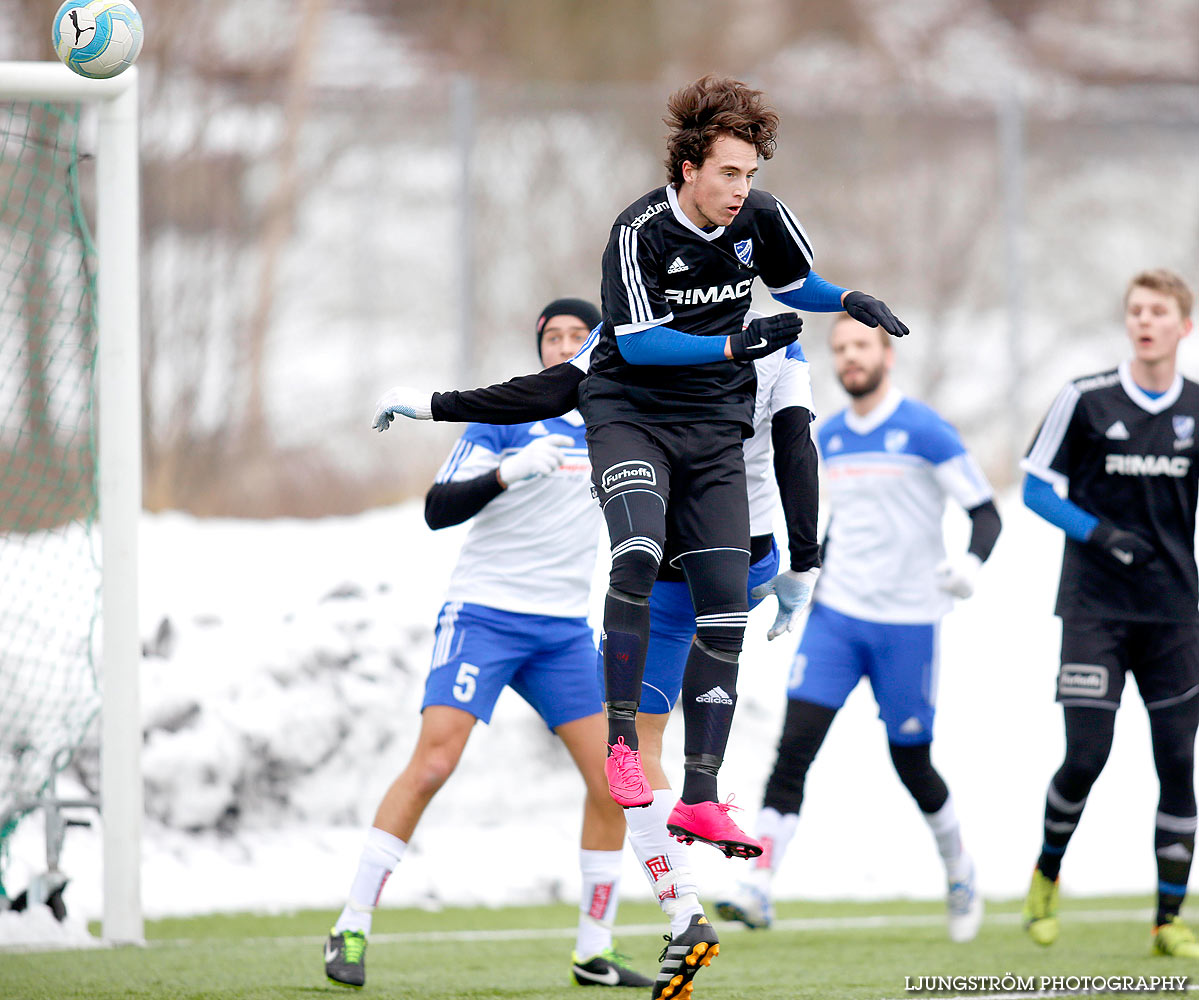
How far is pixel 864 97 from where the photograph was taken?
1168 cm

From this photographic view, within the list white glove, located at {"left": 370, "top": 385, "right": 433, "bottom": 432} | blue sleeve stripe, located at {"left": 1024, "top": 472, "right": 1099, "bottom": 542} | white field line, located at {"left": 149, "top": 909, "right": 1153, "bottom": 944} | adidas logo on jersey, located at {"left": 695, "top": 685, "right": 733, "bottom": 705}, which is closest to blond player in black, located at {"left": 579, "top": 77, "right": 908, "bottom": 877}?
adidas logo on jersey, located at {"left": 695, "top": 685, "right": 733, "bottom": 705}

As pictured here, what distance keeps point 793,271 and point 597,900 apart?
2376mm

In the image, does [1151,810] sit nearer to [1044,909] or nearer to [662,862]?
[1044,909]

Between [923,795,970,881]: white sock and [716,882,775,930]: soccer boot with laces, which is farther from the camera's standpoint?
[923,795,970,881]: white sock

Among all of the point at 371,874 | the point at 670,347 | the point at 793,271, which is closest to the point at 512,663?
the point at 371,874

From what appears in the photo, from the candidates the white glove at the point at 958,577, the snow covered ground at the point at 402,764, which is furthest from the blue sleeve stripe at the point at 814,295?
the snow covered ground at the point at 402,764

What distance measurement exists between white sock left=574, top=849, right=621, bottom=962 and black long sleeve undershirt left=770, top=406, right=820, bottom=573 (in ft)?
5.02

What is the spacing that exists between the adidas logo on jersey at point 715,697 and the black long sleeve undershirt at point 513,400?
92cm

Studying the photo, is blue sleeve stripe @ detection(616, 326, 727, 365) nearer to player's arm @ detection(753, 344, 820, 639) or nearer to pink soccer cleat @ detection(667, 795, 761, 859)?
player's arm @ detection(753, 344, 820, 639)

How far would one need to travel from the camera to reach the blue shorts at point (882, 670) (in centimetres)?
674

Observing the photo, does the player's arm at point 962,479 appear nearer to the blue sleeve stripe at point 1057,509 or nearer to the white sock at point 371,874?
the blue sleeve stripe at point 1057,509

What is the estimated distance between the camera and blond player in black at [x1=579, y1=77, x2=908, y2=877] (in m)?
4.23

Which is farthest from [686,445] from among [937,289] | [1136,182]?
[1136,182]

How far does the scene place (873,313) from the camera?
420 cm
